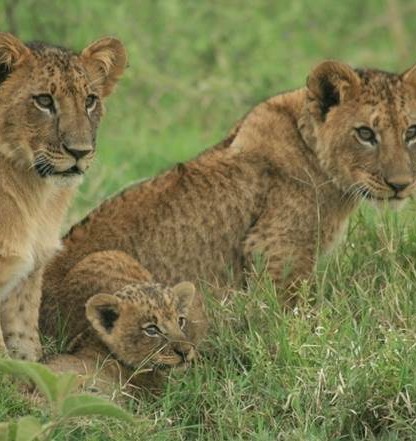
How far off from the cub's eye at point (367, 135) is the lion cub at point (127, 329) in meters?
0.96

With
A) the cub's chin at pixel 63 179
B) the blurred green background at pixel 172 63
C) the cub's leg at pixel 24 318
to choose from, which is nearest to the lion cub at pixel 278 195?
the cub's leg at pixel 24 318

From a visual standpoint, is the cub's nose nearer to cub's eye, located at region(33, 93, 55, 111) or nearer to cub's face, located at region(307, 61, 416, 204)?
cub's face, located at region(307, 61, 416, 204)

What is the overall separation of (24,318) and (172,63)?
231 inches

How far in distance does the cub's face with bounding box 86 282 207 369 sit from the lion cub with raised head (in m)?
0.30

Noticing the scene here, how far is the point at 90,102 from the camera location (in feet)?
21.2

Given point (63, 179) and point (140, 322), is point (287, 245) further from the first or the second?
point (63, 179)

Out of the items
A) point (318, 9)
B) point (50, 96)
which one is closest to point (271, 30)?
point (318, 9)

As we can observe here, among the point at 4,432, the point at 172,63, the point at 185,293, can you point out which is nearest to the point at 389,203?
the point at 185,293

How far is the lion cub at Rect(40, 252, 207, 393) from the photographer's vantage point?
637 centimetres

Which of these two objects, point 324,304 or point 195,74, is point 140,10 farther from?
point 324,304

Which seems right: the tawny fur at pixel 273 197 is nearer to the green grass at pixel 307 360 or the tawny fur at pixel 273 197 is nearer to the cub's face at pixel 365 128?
the cub's face at pixel 365 128

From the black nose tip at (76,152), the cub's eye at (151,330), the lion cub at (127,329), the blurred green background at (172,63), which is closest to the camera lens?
the black nose tip at (76,152)

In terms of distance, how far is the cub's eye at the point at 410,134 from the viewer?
6965mm

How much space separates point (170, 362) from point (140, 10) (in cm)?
658
